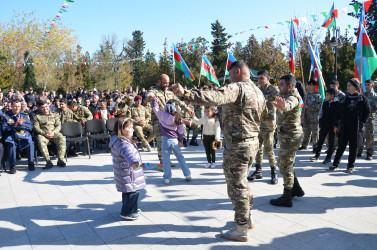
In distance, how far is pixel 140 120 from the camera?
9297 mm

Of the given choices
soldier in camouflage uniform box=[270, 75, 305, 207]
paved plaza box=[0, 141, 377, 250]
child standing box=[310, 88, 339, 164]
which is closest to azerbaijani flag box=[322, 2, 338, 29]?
→ child standing box=[310, 88, 339, 164]

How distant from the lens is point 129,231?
11.4ft

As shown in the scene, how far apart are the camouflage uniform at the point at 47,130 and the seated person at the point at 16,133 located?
0.73ft

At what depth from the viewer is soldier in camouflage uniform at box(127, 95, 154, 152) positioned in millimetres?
9195

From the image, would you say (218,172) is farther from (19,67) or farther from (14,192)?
(19,67)

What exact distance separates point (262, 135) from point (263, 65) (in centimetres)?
2283

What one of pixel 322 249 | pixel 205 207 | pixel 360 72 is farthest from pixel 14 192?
pixel 360 72

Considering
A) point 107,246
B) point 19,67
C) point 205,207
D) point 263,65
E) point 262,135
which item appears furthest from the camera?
point 19,67

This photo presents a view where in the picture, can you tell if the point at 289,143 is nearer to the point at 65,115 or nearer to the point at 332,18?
the point at 65,115

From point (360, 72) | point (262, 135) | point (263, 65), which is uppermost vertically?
point (263, 65)

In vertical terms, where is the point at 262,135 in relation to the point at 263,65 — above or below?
below

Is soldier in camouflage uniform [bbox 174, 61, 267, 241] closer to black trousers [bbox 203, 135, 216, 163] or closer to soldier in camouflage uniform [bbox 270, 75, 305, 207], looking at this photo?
soldier in camouflage uniform [bbox 270, 75, 305, 207]

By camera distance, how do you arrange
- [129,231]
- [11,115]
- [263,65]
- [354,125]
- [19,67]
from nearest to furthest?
1. [129,231]
2. [354,125]
3. [11,115]
4. [263,65]
5. [19,67]

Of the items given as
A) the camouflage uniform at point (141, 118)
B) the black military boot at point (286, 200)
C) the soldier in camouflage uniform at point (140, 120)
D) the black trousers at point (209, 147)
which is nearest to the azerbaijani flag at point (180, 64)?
the black trousers at point (209, 147)
